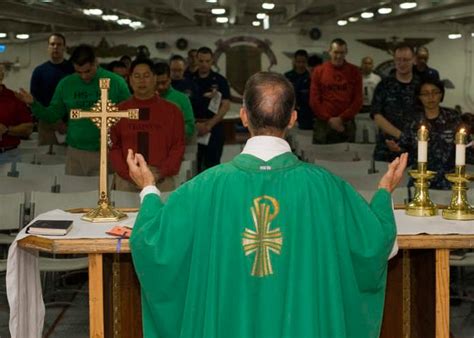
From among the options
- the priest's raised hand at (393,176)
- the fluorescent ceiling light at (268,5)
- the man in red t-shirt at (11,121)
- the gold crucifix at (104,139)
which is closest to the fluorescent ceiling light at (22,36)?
the fluorescent ceiling light at (268,5)

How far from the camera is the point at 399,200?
6.14 m

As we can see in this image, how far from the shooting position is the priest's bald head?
343cm

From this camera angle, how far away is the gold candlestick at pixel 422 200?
15.4 feet

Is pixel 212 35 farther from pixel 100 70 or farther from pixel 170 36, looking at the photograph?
pixel 100 70

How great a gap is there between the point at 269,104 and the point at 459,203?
5.19 feet

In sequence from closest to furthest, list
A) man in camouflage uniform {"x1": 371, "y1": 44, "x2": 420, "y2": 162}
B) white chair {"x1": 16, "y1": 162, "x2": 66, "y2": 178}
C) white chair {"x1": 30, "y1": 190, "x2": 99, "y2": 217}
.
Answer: white chair {"x1": 30, "y1": 190, "x2": 99, "y2": 217} < white chair {"x1": 16, "y1": 162, "x2": 66, "y2": 178} < man in camouflage uniform {"x1": 371, "y1": 44, "x2": 420, "y2": 162}

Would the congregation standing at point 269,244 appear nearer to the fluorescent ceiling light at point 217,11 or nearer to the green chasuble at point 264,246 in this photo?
the green chasuble at point 264,246

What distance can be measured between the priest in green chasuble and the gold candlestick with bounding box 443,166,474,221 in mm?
1154

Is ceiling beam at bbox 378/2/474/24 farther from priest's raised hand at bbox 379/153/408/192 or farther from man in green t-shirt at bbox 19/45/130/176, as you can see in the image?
priest's raised hand at bbox 379/153/408/192

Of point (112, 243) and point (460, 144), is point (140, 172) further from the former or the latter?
point (460, 144)

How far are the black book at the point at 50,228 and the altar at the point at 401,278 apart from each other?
35 mm

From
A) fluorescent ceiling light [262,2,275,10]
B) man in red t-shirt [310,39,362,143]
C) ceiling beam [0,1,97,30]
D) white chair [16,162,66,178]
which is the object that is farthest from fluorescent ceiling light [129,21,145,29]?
white chair [16,162,66,178]

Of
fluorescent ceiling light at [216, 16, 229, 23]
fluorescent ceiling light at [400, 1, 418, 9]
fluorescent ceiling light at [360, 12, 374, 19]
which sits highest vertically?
fluorescent ceiling light at [216, 16, 229, 23]

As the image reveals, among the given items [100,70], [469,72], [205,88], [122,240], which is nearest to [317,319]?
[122,240]
